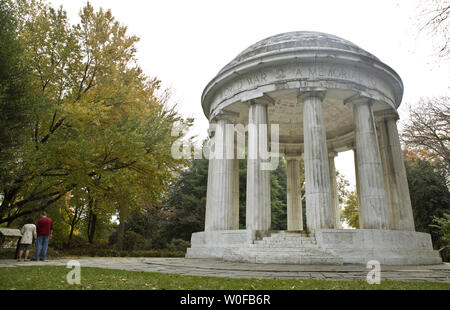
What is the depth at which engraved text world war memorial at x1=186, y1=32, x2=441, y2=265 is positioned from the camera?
1542cm

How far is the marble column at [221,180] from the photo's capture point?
20.4 m

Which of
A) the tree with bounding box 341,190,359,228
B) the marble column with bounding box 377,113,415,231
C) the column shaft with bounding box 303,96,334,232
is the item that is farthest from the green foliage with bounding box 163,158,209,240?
the tree with bounding box 341,190,359,228

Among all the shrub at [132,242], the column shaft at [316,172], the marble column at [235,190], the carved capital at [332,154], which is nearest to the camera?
→ the column shaft at [316,172]

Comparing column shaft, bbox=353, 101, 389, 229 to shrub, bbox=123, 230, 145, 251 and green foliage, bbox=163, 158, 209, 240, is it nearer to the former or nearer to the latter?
green foliage, bbox=163, 158, 209, 240

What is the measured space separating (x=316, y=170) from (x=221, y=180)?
6914mm

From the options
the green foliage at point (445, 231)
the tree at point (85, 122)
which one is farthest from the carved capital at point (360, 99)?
the tree at point (85, 122)

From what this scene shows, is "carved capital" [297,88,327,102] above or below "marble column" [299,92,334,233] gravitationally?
above

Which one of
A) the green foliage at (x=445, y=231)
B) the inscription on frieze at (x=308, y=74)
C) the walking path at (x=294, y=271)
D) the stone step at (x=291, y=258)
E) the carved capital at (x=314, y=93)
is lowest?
the walking path at (x=294, y=271)

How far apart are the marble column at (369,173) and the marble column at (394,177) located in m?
3.73

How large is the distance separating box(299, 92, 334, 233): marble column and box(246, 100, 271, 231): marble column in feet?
8.34

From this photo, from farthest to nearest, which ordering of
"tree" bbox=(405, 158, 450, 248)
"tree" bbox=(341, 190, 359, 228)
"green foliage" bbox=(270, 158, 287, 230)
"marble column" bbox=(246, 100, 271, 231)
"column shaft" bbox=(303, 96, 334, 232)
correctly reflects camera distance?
"tree" bbox=(341, 190, 359, 228)
"green foliage" bbox=(270, 158, 287, 230)
"tree" bbox=(405, 158, 450, 248)
"marble column" bbox=(246, 100, 271, 231)
"column shaft" bbox=(303, 96, 334, 232)

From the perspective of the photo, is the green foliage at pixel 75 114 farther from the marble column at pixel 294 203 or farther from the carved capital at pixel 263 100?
the marble column at pixel 294 203

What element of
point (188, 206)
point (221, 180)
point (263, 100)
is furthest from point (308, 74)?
point (188, 206)

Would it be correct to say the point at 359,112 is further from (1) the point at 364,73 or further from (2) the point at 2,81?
(2) the point at 2,81
